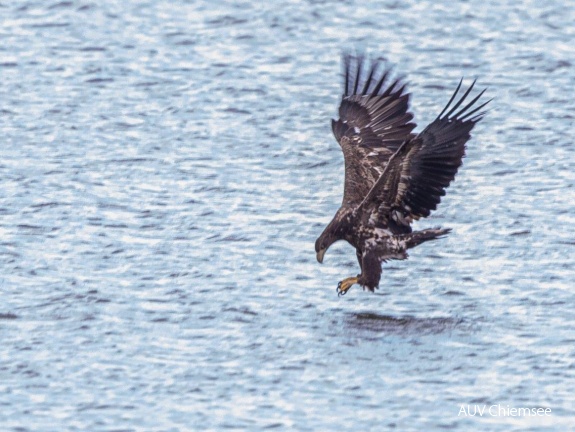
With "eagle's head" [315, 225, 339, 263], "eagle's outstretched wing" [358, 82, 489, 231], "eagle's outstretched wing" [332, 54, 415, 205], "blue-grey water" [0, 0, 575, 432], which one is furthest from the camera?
"eagle's outstretched wing" [332, 54, 415, 205]

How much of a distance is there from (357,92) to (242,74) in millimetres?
4188

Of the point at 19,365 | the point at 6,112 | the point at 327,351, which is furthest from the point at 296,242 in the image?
the point at 6,112

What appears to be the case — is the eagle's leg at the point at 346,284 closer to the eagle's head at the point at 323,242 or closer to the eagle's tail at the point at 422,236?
the eagle's head at the point at 323,242

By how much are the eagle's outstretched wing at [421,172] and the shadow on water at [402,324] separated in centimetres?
69

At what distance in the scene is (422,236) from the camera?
352 inches

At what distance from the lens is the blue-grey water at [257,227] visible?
763 centimetres

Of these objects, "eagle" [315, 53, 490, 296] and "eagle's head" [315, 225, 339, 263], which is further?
"eagle's head" [315, 225, 339, 263]

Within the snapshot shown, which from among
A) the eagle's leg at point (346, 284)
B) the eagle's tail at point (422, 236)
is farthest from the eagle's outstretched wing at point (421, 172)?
the eagle's leg at point (346, 284)

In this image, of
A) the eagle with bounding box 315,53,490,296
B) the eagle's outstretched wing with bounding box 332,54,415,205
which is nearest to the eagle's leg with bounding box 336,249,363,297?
the eagle with bounding box 315,53,490,296

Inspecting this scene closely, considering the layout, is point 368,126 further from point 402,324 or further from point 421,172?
point 402,324

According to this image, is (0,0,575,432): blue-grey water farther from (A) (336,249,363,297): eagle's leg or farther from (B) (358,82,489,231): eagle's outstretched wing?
(B) (358,82,489,231): eagle's outstretched wing

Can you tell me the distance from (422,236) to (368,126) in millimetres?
1239

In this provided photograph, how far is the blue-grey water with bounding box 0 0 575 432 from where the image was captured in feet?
25.0

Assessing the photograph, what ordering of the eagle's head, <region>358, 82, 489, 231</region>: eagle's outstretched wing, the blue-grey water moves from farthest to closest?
1. the eagle's head
2. <region>358, 82, 489, 231</region>: eagle's outstretched wing
3. the blue-grey water
